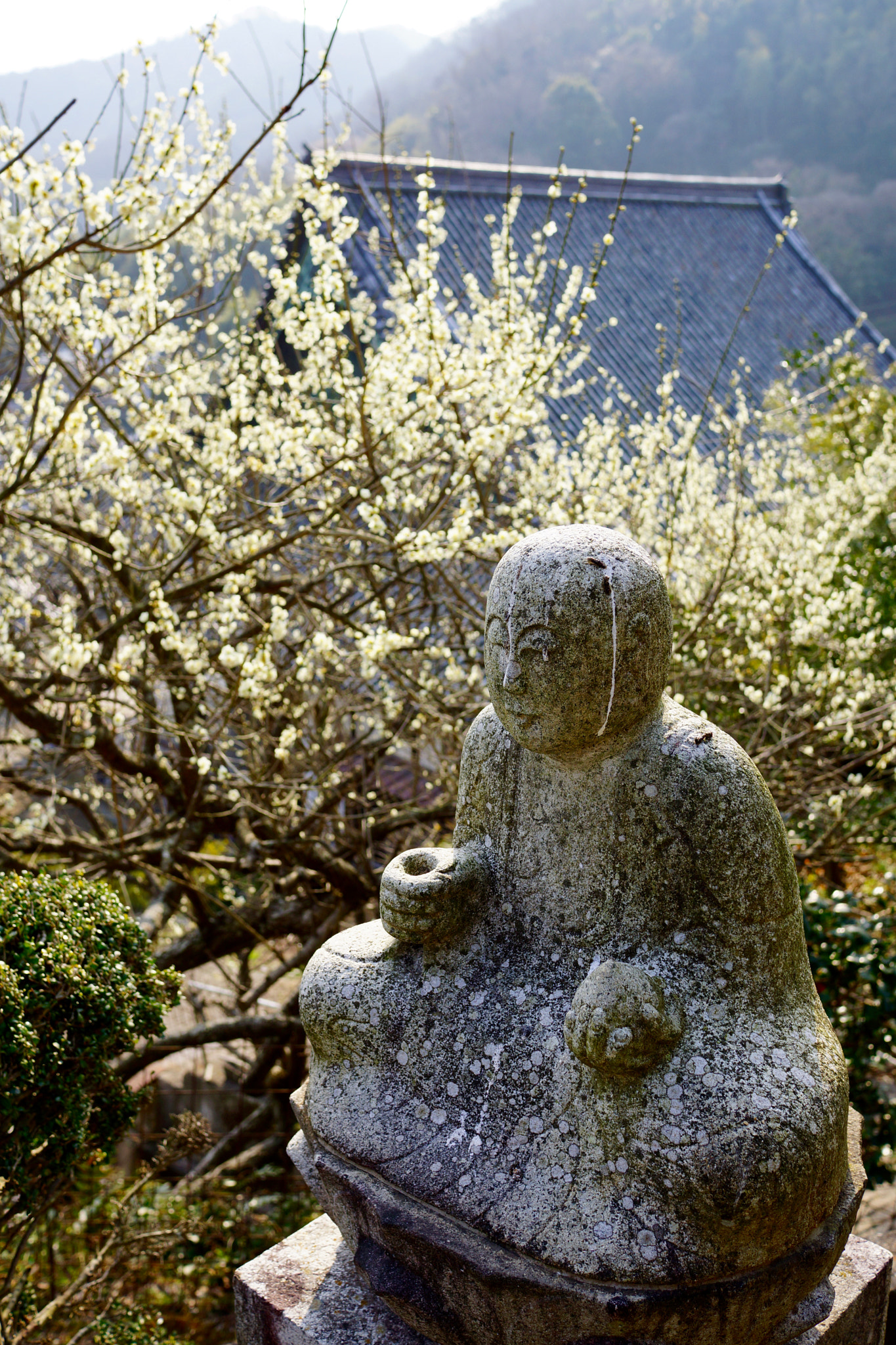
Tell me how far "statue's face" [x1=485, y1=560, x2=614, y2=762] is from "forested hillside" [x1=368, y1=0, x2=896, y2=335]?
32.9 meters

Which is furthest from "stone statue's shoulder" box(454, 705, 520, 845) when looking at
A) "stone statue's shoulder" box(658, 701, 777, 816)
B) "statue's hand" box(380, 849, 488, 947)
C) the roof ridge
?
the roof ridge

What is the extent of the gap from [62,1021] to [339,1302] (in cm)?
112

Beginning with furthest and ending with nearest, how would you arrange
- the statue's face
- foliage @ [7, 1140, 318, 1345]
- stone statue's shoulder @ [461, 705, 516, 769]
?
foliage @ [7, 1140, 318, 1345], stone statue's shoulder @ [461, 705, 516, 769], the statue's face

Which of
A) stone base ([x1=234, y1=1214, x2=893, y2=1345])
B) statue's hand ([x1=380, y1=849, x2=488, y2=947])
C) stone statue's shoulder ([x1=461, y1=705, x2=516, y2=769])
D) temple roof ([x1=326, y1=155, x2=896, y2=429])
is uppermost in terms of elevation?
temple roof ([x1=326, y1=155, x2=896, y2=429])

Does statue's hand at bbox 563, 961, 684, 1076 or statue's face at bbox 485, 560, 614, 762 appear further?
statue's face at bbox 485, 560, 614, 762

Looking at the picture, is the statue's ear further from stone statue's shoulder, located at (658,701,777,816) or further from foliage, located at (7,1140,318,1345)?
foliage, located at (7,1140,318,1345)

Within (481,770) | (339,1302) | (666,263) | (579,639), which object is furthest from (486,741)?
(666,263)

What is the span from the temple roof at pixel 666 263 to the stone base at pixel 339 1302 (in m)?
9.49

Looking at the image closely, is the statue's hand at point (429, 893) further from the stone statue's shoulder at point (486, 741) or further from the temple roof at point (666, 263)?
the temple roof at point (666, 263)

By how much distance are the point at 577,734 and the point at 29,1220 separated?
2.47 metres

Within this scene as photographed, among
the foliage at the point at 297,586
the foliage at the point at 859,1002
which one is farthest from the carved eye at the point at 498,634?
the foliage at the point at 859,1002

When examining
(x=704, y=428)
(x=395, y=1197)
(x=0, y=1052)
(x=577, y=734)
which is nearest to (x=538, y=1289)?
(x=395, y=1197)

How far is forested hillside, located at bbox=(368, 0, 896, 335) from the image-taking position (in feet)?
106

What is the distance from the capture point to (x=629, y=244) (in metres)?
15.7
